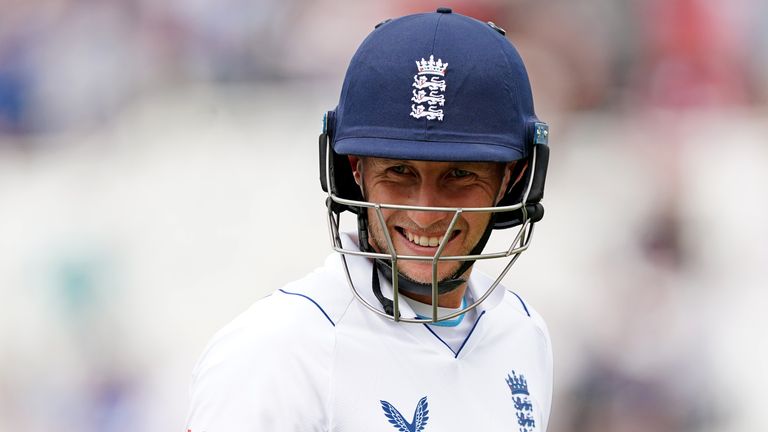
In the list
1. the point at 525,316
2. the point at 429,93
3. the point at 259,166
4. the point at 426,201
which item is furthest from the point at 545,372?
the point at 259,166

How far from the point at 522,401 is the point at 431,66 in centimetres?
66

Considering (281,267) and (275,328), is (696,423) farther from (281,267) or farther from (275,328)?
(275,328)

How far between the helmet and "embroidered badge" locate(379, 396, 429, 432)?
0.15 meters

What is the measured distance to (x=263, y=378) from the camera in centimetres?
163

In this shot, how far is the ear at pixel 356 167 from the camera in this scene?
1951 mm

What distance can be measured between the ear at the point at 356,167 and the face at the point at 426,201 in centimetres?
3

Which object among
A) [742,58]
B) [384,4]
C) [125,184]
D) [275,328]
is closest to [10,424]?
[125,184]

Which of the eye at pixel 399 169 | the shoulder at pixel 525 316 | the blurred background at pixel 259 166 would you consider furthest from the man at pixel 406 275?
the blurred background at pixel 259 166

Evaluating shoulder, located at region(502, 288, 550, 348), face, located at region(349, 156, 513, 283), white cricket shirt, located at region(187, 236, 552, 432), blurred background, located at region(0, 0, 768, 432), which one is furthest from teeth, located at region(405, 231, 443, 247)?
blurred background, located at region(0, 0, 768, 432)

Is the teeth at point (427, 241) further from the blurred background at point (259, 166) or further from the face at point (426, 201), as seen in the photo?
the blurred background at point (259, 166)

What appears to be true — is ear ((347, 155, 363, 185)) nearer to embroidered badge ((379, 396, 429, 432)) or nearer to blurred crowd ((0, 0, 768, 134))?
embroidered badge ((379, 396, 429, 432))

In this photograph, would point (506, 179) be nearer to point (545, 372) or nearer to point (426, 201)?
point (426, 201)

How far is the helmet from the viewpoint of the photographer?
5.90 ft

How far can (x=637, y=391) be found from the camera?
139 inches
